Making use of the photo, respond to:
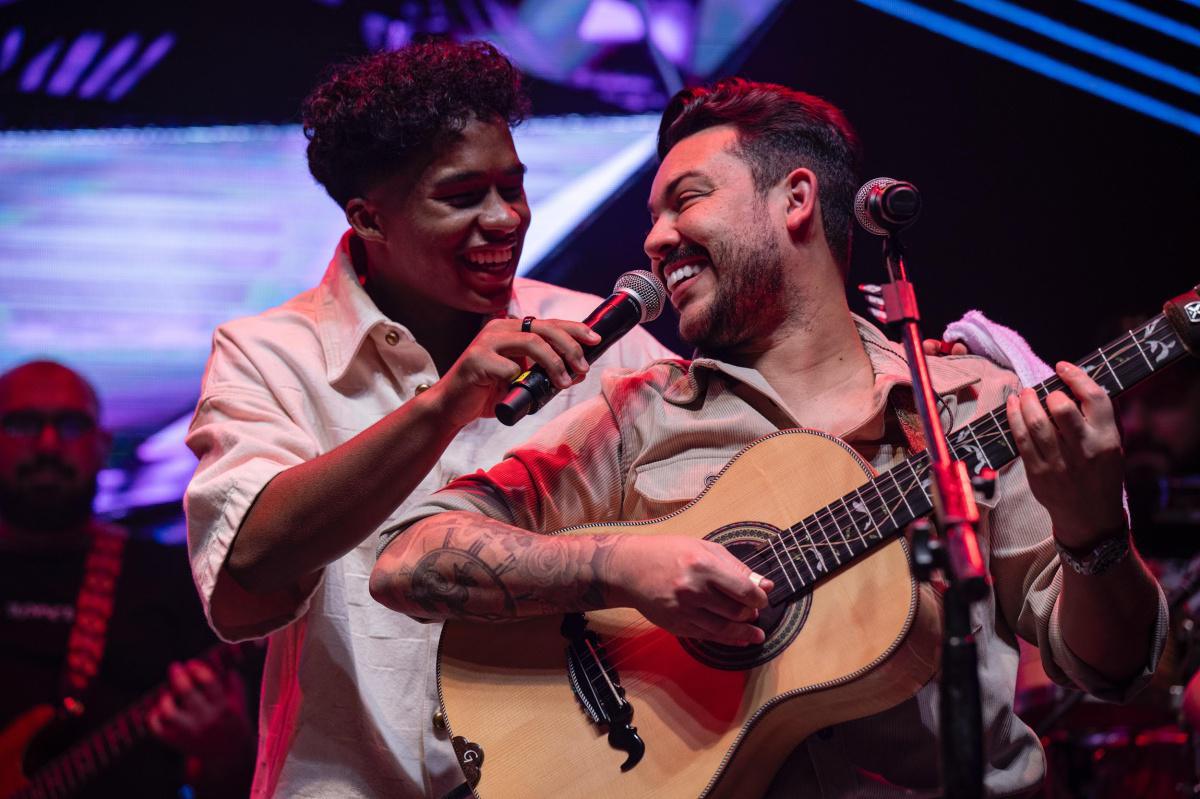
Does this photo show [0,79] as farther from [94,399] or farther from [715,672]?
[715,672]

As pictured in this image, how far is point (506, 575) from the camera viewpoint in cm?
224

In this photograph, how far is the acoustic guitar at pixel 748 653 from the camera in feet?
6.71

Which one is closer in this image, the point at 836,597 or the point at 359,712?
the point at 836,597

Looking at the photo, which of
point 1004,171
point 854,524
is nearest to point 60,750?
point 854,524

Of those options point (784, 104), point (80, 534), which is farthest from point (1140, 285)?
point (80, 534)

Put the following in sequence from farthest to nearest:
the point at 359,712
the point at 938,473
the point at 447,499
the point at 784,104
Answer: the point at 784,104
the point at 359,712
the point at 447,499
the point at 938,473

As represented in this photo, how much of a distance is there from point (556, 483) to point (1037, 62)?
284 cm

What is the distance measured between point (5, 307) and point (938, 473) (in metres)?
4.07

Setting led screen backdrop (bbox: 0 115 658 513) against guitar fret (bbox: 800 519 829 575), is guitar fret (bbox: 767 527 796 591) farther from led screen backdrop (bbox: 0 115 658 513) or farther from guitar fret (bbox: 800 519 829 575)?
led screen backdrop (bbox: 0 115 658 513)

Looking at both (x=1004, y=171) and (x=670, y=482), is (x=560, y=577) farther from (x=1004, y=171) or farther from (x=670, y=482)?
(x=1004, y=171)

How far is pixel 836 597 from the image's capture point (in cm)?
211

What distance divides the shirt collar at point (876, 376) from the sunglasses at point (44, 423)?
318cm

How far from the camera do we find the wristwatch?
2.10 metres

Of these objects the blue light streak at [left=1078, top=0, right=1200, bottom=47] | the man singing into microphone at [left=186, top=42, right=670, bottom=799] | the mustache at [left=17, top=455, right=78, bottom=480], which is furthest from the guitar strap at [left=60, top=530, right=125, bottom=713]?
the blue light streak at [left=1078, top=0, right=1200, bottom=47]
